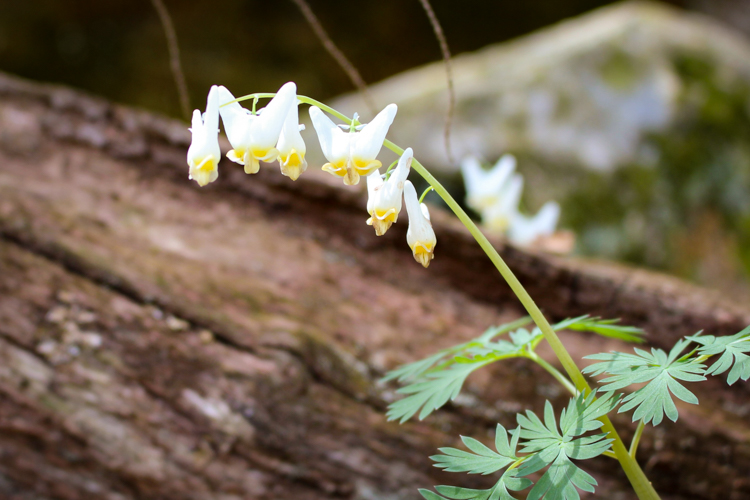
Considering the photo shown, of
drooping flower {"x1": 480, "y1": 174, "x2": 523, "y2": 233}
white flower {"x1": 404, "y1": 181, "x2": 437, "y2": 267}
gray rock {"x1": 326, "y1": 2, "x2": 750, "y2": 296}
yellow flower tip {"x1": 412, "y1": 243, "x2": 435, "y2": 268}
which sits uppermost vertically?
gray rock {"x1": 326, "y1": 2, "x2": 750, "y2": 296}

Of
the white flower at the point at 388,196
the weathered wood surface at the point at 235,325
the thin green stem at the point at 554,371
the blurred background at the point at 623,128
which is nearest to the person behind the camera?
the white flower at the point at 388,196

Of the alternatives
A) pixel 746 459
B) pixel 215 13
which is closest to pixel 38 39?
pixel 215 13

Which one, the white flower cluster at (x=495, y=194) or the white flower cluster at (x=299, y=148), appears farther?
the white flower cluster at (x=495, y=194)

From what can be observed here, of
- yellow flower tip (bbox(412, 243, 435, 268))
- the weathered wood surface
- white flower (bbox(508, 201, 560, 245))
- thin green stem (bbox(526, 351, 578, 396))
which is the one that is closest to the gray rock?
white flower (bbox(508, 201, 560, 245))

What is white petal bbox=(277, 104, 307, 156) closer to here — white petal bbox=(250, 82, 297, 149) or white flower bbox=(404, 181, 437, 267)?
white petal bbox=(250, 82, 297, 149)

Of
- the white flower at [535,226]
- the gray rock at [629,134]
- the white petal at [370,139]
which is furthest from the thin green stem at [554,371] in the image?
the gray rock at [629,134]

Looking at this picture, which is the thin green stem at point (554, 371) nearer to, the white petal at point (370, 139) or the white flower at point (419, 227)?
the white flower at point (419, 227)
